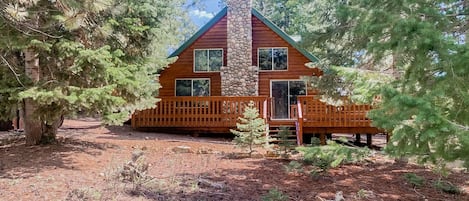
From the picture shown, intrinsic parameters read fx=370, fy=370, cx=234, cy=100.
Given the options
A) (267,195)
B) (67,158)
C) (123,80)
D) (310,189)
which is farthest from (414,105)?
(67,158)

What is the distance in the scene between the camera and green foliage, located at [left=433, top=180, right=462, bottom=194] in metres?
5.52

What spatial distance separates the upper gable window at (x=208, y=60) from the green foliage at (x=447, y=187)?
34.4 ft

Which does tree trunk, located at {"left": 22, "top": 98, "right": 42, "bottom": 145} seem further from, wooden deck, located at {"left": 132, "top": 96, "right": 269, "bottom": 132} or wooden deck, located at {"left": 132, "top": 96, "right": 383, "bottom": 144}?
wooden deck, located at {"left": 132, "top": 96, "right": 269, "bottom": 132}

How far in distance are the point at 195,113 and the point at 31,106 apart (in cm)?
671

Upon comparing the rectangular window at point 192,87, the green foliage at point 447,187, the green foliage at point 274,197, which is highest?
the rectangular window at point 192,87

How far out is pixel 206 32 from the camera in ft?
50.1

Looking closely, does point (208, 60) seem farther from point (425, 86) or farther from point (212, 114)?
point (425, 86)

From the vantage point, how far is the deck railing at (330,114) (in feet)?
37.5

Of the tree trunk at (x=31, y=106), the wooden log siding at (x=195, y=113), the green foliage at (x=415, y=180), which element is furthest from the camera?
the wooden log siding at (x=195, y=113)

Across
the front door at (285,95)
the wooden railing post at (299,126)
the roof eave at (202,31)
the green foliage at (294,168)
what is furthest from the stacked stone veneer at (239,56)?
the green foliage at (294,168)

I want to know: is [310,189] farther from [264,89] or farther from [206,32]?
[206,32]

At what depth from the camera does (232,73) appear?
14.4 meters

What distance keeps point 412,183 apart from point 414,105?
368 centimetres

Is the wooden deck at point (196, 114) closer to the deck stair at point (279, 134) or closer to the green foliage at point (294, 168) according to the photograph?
the deck stair at point (279, 134)
